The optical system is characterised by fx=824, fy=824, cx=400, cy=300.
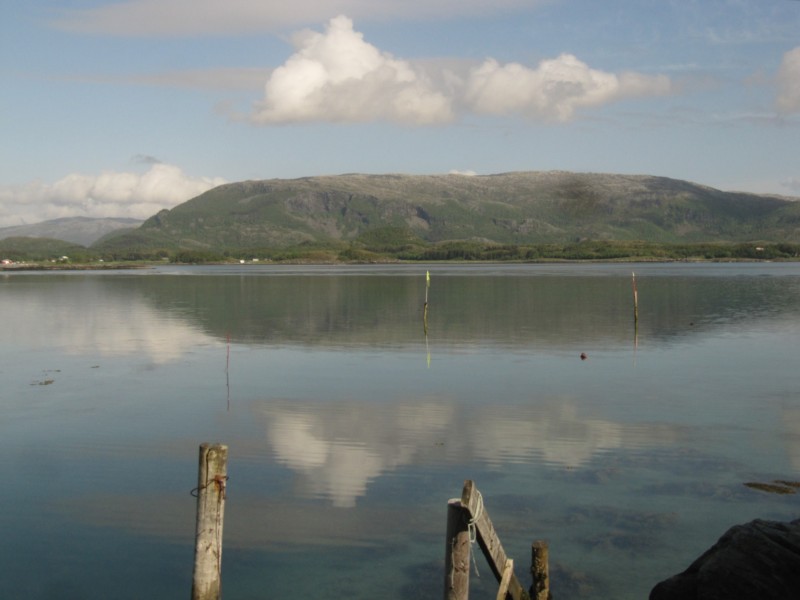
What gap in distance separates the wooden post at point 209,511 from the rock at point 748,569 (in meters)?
5.45

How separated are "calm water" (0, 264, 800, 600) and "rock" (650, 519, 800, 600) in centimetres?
212

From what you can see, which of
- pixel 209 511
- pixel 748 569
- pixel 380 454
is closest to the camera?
pixel 748 569

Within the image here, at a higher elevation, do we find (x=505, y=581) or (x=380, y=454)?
(x=505, y=581)

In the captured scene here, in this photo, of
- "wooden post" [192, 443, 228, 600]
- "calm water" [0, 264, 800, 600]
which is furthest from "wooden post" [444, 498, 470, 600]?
"wooden post" [192, 443, 228, 600]

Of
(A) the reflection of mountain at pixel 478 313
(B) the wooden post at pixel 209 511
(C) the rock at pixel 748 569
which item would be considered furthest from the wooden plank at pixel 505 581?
(A) the reflection of mountain at pixel 478 313

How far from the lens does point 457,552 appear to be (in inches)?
376

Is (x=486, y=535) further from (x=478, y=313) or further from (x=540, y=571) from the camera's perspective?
(x=478, y=313)

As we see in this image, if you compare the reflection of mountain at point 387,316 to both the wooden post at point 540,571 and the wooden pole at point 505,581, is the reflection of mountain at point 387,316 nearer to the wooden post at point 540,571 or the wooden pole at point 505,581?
the wooden post at point 540,571

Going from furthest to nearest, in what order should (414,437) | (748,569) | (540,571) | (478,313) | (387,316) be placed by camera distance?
(478,313) < (387,316) < (414,437) < (540,571) < (748,569)

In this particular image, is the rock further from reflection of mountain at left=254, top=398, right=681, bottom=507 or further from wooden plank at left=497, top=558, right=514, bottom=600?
reflection of mountain at left=254, top=398, right=681, bottom=507

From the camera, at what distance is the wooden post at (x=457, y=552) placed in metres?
9.54

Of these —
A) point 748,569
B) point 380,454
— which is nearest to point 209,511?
point 748,569

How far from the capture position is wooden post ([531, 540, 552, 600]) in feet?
34.3

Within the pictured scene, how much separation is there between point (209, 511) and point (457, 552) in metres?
3.09
